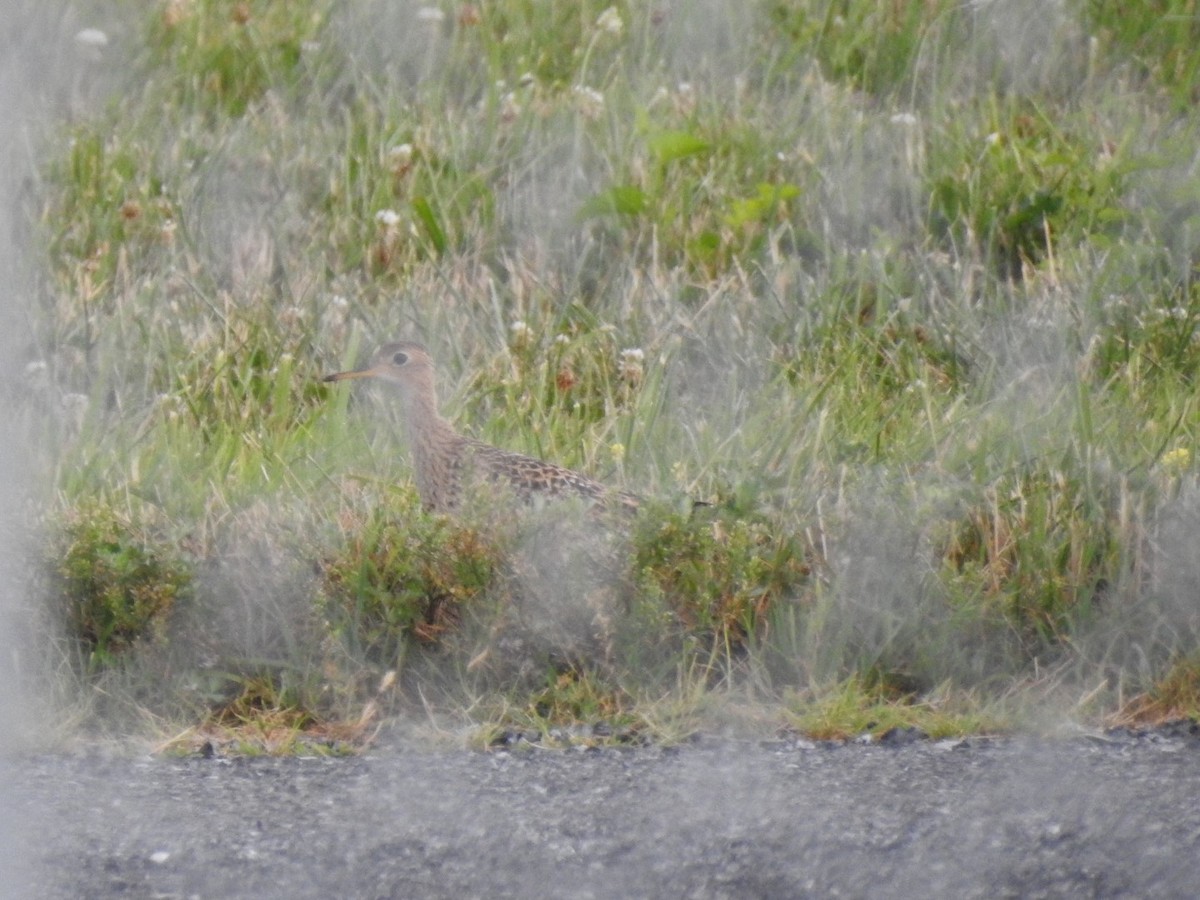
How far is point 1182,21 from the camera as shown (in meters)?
8.07

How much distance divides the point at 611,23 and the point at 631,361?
250 cm

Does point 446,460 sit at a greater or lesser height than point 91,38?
lesser

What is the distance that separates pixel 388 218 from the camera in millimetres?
6949

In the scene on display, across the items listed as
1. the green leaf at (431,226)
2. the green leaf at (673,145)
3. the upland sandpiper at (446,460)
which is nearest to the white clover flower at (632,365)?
the upland sandpiper at (446,460)

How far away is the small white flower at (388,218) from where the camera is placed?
6.95 metres

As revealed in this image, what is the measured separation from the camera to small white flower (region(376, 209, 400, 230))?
22.8 feet

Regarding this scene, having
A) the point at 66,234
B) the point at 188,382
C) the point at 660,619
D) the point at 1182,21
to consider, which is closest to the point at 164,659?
the point at 660,619

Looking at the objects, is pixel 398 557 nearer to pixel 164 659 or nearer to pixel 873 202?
pixel 164 659

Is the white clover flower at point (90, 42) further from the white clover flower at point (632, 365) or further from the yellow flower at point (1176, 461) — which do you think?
the yellow flower at point (1176, 461)

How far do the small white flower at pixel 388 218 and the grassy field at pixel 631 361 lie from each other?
2 centimetres

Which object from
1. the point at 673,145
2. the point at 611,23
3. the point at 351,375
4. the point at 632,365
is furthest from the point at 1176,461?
the point at 611,23

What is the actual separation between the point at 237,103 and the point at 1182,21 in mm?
3553

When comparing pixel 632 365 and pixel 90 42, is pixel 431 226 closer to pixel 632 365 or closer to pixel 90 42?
pixel 632 365

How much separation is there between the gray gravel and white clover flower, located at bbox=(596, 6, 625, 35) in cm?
448
